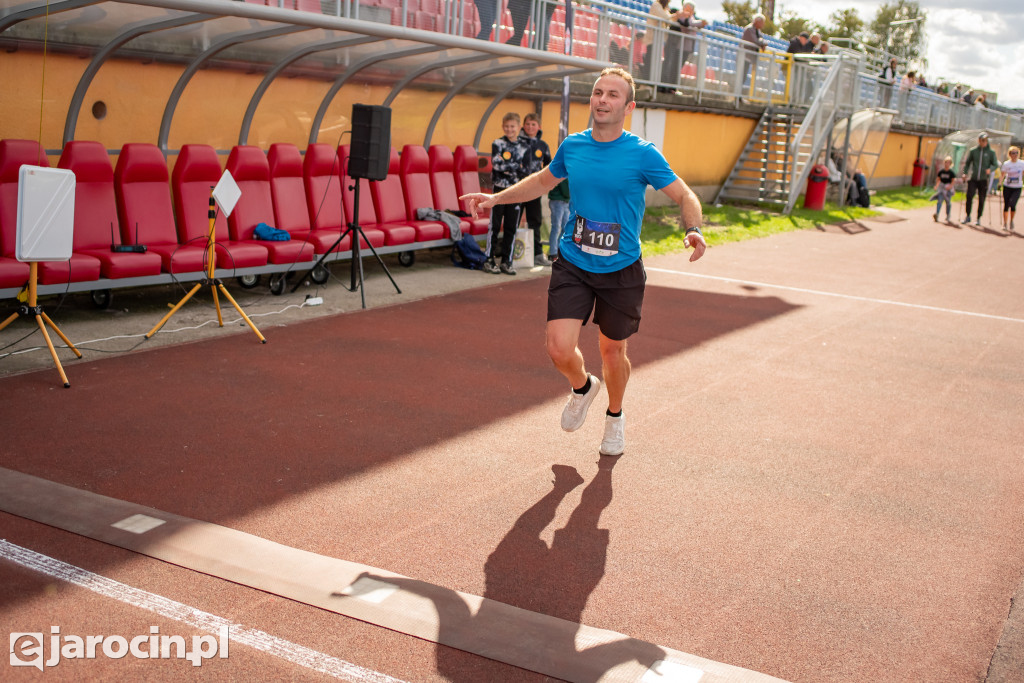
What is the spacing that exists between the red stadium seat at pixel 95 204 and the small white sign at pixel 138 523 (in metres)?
4.84

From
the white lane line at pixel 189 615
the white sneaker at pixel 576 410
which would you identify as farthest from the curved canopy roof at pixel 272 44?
the white lane line at pixel 189 615

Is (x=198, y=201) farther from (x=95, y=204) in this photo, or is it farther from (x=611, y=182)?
(x=611, y=182)

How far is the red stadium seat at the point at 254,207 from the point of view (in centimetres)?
1041

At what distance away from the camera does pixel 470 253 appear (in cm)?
1307

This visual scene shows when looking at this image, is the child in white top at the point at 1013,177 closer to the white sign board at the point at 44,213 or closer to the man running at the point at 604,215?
the man running at the point at 604,215

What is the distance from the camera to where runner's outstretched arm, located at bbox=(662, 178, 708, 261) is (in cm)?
503

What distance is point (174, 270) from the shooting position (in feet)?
30.4

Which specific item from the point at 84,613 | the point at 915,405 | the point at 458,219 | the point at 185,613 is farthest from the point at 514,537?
the point at 458,219

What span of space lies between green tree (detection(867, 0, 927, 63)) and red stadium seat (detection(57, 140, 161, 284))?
88.0m

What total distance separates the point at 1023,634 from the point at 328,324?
6741 mm

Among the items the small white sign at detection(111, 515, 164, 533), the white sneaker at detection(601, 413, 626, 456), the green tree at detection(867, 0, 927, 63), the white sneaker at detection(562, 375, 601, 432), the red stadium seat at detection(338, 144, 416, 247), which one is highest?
the green tree at detection(867, 0, 927, 63)

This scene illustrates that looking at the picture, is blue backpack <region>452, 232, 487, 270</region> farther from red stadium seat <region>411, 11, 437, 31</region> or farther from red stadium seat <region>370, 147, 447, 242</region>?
red stadium seat <region>411, 11, 437, 31</region>

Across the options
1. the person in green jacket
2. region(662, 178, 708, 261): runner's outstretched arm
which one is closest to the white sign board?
region(662, 178, 708, 261): runner's outstretched arm

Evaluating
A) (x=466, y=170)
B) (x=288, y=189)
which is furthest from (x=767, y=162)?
(x=288, y=189)
